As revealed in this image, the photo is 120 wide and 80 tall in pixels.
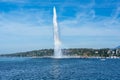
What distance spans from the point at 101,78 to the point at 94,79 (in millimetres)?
3325

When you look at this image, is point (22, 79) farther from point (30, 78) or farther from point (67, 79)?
point (67, 79)

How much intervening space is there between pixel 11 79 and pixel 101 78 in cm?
2232

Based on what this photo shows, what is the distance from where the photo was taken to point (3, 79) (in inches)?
2987

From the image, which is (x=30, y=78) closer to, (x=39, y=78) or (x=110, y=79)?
(x=39, y=78)

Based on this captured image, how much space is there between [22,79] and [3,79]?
4874mm

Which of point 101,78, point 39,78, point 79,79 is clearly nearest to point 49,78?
point 39,78

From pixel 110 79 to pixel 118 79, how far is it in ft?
6.32

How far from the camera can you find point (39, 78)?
76.9 metres

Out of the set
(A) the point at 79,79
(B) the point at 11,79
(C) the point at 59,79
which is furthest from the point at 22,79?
(A) the point at 79,79

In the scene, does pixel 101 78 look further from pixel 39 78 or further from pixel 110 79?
pixel 39 78

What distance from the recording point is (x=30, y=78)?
3046 inches

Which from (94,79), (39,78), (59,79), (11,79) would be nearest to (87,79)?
(94,79)

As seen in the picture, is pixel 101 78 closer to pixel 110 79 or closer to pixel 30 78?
pixel 110 79

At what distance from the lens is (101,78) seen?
75.9 metres
